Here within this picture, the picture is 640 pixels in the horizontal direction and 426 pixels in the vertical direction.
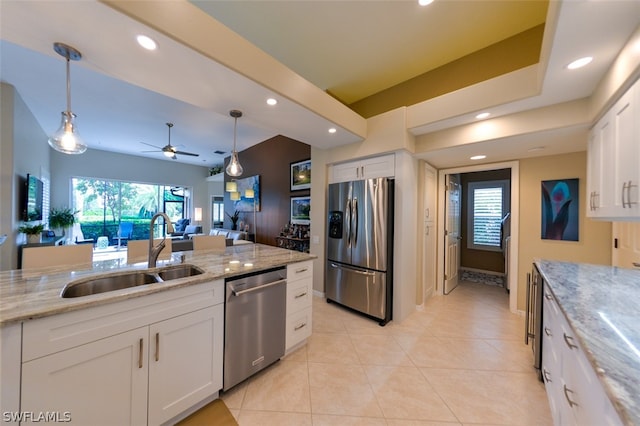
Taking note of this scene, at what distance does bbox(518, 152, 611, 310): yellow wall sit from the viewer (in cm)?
267

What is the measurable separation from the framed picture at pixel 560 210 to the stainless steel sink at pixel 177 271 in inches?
161

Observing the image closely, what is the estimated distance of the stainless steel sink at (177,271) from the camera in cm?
181

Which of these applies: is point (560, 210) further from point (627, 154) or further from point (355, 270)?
point (355, 270)

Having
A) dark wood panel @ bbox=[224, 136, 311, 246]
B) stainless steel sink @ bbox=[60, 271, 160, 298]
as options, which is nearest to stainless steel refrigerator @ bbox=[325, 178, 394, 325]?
dark wood panel @ bbox=[224, 136, 311, 246]

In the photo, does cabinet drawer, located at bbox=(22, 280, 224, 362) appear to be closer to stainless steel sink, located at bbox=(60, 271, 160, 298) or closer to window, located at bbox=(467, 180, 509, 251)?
stainless steel sink, located at bbox=(60, 271, 160, 298)

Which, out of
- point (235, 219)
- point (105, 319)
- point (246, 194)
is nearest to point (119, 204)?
point (235, 219)

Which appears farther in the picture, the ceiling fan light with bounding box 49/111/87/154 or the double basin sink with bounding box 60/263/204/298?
the ceiling fan light with bounding box 49/111/87/154

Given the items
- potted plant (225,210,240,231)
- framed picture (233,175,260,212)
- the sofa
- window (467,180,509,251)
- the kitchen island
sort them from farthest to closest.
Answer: potted plant (225,210,240,231), framed picture (233,175,260,212), window (467,180,509,251), the sofa, the kitchen island

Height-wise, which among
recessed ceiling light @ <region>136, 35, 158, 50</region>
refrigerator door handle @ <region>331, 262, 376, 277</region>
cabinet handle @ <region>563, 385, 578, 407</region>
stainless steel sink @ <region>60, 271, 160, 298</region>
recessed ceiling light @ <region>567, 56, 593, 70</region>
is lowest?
cabinet handle @ <region>563, 385, 578, 407</region>

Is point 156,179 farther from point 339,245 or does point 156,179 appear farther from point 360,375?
point 360,375

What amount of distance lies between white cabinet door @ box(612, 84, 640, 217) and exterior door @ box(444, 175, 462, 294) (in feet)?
8.04

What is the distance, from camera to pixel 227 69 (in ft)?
5.60

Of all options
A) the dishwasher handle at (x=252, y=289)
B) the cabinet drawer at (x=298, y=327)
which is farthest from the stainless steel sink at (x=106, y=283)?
the cabinet drawer at (x=298, y=327)

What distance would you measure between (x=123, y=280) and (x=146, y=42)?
163 centimetres
